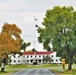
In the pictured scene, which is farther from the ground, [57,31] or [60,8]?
[60,8]

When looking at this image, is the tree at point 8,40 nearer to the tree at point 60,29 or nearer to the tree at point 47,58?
the tree at point 60,29

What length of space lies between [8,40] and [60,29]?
31.6 feet

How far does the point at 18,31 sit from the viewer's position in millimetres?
64625

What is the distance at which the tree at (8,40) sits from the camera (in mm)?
61906

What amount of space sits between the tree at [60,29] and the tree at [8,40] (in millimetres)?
5502

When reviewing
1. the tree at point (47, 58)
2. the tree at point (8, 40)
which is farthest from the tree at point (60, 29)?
the tree at point (47, 58)

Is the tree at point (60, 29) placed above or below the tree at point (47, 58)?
below

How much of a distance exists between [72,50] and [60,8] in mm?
8363

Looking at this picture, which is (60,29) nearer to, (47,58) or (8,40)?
(8,40)

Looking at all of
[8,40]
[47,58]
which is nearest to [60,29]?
[8,40]

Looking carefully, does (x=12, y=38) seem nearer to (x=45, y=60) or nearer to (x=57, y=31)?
(x=57, y=31)

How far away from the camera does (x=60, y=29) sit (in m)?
62.4

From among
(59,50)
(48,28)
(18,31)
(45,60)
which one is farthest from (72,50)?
(45,60)

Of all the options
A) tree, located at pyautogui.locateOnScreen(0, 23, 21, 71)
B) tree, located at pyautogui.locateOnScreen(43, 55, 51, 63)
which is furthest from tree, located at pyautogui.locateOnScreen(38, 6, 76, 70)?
tree, located at pyautogui.locateOnScreen(43, 55, 51, 63)
